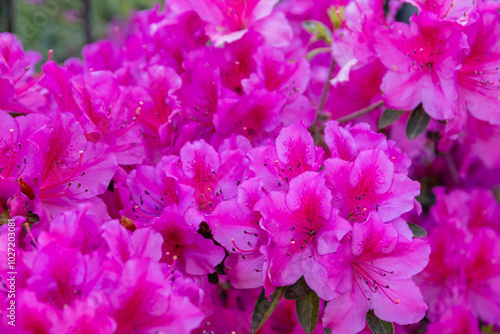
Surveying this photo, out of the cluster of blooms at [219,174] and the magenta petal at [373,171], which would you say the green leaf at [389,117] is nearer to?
the cluster of blooms at [219,174]

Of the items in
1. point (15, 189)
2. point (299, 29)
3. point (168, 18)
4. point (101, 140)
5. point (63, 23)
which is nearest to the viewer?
point (15, 189)

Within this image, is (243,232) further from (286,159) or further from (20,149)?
(20,149)

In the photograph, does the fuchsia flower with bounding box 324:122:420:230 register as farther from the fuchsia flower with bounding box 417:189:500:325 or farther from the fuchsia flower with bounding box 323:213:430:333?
the fuchsia flower with bounding box 417:189:500:325

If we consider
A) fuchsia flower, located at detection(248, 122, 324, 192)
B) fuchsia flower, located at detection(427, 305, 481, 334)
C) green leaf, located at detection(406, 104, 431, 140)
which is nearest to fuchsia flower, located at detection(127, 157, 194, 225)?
fuchsia flower, located at detection(248, 122, 324, 192)

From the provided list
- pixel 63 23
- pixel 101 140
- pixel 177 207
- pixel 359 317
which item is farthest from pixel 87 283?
pixel 63 23

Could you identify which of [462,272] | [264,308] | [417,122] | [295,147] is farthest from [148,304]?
[462,272]

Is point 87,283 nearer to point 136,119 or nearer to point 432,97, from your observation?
point 136,119
